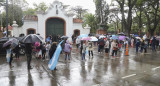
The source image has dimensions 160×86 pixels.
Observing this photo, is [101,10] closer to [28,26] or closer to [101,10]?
[101,10]

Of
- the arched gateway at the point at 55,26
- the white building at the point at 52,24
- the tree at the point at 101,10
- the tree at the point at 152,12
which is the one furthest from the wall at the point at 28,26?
the tree at the point at 152,12

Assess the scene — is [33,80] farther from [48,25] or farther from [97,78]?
[48,25]

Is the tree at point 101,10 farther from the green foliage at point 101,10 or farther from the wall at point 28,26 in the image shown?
the wall at point 28,26

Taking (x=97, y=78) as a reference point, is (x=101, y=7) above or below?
above

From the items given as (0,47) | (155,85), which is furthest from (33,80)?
(0,47)

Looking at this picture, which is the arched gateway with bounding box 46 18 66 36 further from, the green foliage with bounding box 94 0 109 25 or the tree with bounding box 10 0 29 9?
the tree with bounding box 10 0 29 9

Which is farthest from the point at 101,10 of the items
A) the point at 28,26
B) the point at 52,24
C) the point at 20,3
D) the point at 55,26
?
the point at 20,3

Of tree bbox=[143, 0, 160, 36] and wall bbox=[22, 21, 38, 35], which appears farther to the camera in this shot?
tree bbox=[143, 0, 160, 36]

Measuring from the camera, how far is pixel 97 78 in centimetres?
675

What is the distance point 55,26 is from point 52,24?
1.92 ft

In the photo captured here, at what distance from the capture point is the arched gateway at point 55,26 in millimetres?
23750

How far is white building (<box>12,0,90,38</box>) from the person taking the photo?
2231 centimetres

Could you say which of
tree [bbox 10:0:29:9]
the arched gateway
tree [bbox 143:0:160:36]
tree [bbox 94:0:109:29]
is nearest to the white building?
the arched gateway

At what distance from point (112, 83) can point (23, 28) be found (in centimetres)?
1924
